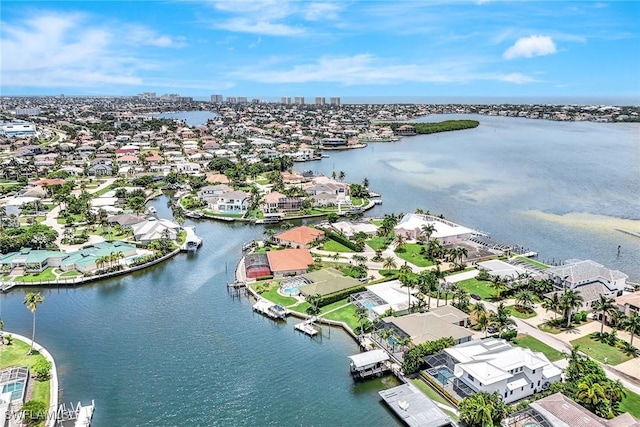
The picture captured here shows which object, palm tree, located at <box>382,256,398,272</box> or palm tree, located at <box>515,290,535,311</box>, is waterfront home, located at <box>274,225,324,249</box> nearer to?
palm tree, located at <box>382,256,398,272</box>

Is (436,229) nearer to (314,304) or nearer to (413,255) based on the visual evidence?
(413,255)

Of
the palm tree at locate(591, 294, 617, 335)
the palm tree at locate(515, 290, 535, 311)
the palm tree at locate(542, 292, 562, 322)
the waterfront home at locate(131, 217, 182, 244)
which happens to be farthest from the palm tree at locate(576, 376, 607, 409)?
the waterfront home at locate(131, 217, 182, 244)

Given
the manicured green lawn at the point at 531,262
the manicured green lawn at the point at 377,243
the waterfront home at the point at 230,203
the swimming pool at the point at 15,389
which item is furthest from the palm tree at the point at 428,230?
the swimming pool at the point at 15,389

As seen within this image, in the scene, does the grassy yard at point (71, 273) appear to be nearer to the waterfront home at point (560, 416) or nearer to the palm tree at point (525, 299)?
the waterfront home at point (560, 416)

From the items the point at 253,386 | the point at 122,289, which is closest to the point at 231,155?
the point at 122,289

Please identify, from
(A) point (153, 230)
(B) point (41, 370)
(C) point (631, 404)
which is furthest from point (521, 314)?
(A) point (153, 230)
